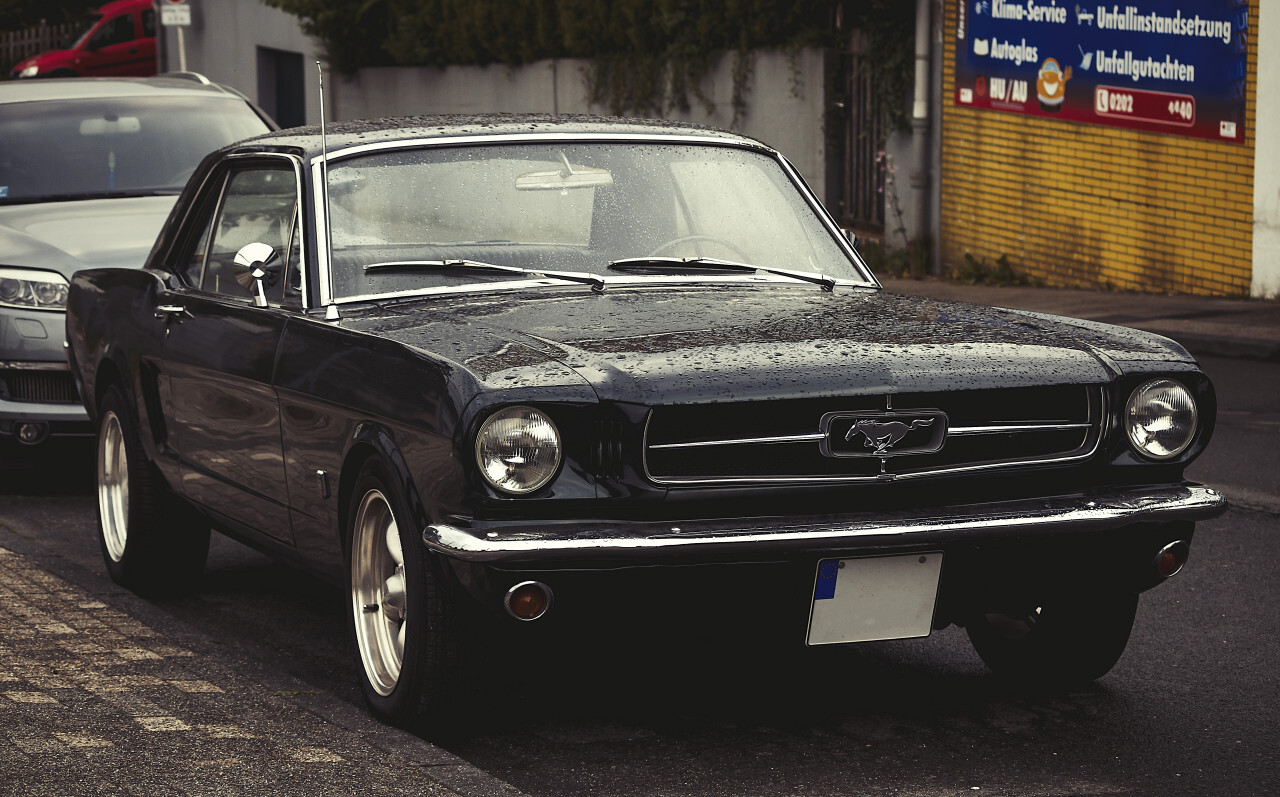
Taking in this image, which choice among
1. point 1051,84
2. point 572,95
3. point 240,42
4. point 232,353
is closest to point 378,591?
point 232,353

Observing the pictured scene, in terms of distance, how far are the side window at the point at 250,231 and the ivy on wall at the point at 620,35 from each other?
546 inches

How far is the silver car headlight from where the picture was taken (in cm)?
890

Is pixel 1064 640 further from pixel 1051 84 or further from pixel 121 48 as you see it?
pixel 121 48

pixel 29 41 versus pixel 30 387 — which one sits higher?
pixel 29 41

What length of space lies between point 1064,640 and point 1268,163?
35.6ft

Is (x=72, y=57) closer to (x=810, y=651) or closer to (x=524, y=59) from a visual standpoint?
(x=524, y=59)

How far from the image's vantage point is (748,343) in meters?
4.66

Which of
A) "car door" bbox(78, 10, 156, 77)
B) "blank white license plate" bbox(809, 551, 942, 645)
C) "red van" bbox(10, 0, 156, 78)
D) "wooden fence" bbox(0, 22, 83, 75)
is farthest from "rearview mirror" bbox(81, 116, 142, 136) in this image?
"wooden fence" bbox(0, 22, 83, 75)

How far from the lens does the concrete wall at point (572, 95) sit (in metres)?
21.3

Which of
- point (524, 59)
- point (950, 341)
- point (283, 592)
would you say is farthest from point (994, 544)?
point (524, 59)

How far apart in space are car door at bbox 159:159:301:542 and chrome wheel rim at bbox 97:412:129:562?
2.11 ft

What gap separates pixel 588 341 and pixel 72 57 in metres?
35.5

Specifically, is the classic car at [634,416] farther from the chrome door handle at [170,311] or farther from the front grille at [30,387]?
the front grille at [30,387]

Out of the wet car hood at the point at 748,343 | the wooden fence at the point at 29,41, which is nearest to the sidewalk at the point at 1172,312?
the wet car hood at the point at 748,343
